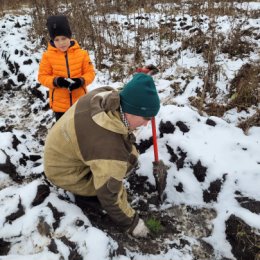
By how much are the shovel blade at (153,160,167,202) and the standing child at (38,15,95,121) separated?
1190 mm

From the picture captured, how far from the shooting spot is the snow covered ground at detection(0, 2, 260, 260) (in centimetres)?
227

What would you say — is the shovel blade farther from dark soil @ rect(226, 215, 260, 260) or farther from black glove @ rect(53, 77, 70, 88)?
black glove @ rect(53, 77, 70, 88)

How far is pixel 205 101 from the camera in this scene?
409cm

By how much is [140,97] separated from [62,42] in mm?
1660

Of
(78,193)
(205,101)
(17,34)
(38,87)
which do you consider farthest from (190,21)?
(78,193)

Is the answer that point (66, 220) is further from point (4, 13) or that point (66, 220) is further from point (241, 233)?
point (4, 13)

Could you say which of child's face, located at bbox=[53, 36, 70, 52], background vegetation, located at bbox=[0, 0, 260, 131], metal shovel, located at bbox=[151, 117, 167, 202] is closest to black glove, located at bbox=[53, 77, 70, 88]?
child's face, located at bbox=[53, 36, 70, 52]

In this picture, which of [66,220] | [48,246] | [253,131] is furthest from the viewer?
[253,131]

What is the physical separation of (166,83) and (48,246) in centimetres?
317

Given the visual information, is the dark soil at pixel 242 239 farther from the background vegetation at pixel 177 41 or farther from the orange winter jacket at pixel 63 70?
the orange winter jacket at pixel 63 70

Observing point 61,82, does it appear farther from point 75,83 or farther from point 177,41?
point 177,41

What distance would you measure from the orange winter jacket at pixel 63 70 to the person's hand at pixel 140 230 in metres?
1.61

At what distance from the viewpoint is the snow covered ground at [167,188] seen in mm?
2271

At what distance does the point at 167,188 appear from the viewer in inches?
118
